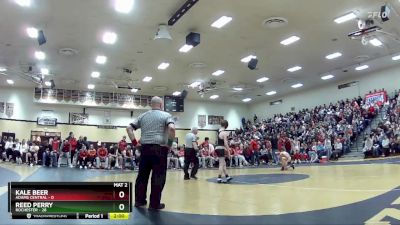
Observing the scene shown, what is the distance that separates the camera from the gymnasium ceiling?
11.5 m

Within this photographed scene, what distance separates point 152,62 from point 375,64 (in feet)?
45.3

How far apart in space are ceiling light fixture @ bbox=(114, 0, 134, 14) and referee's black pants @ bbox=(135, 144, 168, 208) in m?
7.85

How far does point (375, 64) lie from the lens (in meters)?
20.0

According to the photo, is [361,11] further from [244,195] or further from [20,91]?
[20,91]

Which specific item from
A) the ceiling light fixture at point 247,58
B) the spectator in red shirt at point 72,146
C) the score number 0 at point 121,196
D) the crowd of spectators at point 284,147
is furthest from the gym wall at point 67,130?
the score number 0 at point 121,196

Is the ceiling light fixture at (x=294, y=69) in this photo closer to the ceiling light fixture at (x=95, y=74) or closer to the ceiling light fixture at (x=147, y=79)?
the ceiling light fixture at (x=147, y=79)

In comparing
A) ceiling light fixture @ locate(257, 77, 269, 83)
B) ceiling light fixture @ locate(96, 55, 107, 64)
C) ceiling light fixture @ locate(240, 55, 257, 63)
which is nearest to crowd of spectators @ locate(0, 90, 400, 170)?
ceiling light fixture @ locate(257, 77, 269, 83)

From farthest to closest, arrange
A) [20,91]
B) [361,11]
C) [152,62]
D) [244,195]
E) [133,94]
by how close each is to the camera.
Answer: [133,94] < [20,91] < [152,62] < [361,11] < [244,195]

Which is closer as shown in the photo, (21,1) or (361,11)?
(21,1)

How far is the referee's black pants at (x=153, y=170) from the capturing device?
422cm

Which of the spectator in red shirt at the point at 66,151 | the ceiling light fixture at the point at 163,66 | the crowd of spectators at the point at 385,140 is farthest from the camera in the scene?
the ceiling light fixture at the point at 163,66

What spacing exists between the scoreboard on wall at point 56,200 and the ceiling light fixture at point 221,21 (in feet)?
34.2

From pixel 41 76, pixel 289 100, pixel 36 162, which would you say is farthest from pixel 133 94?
pixel 289 100

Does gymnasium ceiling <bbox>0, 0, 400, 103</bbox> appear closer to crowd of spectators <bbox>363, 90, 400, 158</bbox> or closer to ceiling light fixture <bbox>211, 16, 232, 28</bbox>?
ceiling light fixture <bbox>211, 16, 232, 28</bbox>
